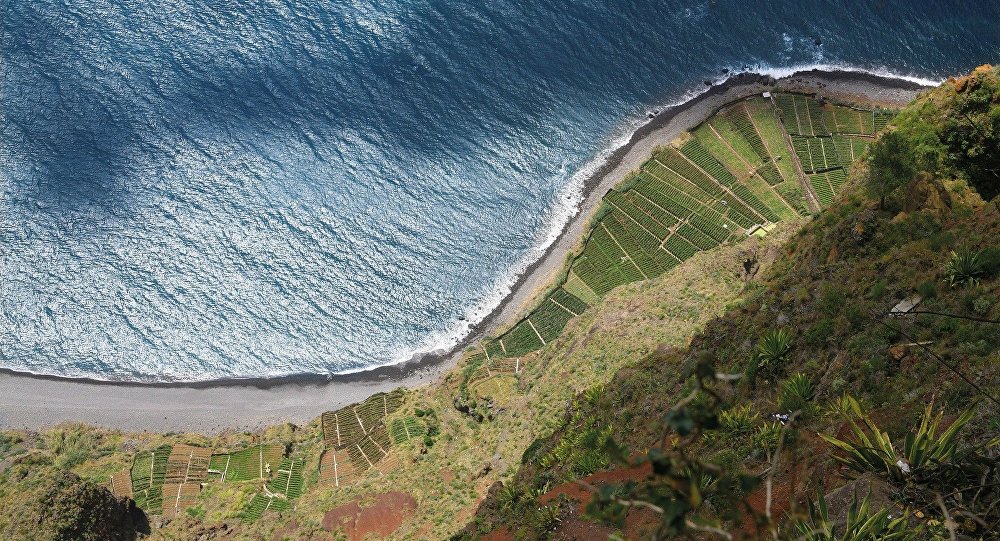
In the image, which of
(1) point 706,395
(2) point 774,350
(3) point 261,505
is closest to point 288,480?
(3) point 261,505

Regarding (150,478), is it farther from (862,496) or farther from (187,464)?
(862,496)

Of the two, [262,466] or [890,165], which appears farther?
[262,466]

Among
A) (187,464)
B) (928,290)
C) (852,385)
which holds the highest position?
(928,290)

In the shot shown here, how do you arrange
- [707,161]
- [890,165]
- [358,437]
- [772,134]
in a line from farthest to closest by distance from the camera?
[772,134]
[707,161]
[358,437]
[890,165]

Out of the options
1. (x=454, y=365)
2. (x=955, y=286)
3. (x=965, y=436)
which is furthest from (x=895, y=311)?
(x=454, y=365)

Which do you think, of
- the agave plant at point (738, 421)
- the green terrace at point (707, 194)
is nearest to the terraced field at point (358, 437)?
the green terrace at point (707, 194)

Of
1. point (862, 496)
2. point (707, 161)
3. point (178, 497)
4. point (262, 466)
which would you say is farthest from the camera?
point (707, 161)

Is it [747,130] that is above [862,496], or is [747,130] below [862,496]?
above
